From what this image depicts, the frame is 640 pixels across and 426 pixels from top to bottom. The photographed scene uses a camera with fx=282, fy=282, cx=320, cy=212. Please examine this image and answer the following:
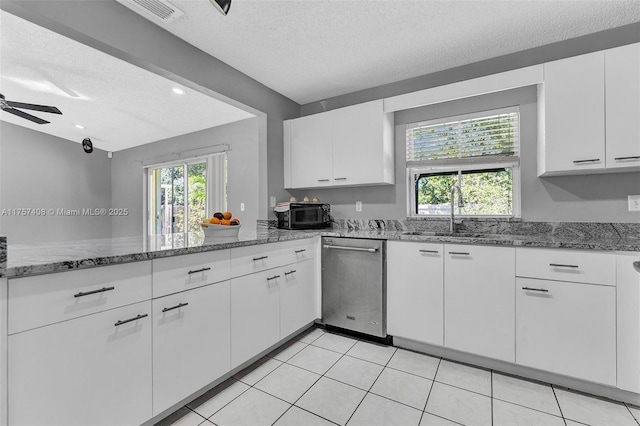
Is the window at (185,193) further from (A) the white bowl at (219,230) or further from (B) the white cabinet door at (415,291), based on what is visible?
(B) the white cabinet door at (415,291)

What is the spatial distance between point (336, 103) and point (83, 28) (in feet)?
7.57

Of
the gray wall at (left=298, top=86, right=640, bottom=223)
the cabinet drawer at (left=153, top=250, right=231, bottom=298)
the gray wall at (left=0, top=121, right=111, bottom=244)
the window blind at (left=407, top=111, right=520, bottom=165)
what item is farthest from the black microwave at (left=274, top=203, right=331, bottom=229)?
the gray wall at (left=0, top=121, right=111, bottom=244)

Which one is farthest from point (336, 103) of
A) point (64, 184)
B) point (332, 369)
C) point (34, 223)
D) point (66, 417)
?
point (34, 223)

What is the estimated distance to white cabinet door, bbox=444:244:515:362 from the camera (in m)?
1.90

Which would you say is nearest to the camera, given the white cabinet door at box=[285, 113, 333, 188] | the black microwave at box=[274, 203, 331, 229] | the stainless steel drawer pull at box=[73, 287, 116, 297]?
the stainless steel drawer pull at box=[73, 287, 116, 297]

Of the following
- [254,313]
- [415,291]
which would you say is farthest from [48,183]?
[415,291]

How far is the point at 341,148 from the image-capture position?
2.93 m

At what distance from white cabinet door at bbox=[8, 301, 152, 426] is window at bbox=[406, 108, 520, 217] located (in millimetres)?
2494

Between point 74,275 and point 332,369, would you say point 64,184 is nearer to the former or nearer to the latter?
point 74,275

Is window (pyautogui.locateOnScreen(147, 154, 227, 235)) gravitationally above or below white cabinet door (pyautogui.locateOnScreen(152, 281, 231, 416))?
above

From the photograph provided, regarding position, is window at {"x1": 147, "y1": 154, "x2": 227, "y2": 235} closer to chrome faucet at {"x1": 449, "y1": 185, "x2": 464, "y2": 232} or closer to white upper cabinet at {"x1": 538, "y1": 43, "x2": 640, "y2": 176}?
chrome faucet at {"x1": 449, "y1": 185, "x2": 464, "y2": 232}

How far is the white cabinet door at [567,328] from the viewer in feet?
5.41

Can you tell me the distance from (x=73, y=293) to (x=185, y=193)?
423 centimetres

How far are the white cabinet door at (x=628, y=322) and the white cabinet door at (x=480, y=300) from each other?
1.66 ft
